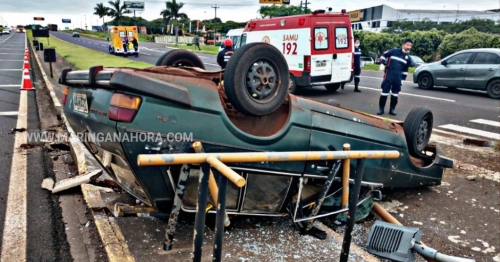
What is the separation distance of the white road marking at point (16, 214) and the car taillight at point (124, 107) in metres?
Result: 1.36

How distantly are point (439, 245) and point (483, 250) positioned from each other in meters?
0.34

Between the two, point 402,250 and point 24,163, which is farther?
point 24,163

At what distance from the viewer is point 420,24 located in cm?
5662

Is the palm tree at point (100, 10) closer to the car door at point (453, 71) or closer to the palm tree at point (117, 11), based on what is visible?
the palm tree at point (117, 11)

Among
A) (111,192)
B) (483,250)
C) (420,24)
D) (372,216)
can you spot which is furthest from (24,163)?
(420,24)

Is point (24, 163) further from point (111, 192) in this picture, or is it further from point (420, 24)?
point (420, 24)

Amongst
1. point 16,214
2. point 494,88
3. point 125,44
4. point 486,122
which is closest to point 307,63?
point 486,122

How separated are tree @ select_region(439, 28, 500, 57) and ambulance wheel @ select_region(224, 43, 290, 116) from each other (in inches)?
1070

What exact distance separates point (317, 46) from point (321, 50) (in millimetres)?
189

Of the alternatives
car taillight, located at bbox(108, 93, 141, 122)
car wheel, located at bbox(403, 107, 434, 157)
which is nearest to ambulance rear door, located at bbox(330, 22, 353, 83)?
car wheel, located at bbox(403, 107, 434, 157)

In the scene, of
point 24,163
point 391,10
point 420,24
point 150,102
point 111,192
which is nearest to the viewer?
point 150,102

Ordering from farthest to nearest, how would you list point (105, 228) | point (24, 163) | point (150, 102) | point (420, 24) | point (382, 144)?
point (420, 24) → point (24, 163) → point (382, 144) → point (105, 228) → point (150, 102)

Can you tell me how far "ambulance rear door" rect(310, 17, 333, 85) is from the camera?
10586 mm

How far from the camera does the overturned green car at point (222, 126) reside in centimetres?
240
